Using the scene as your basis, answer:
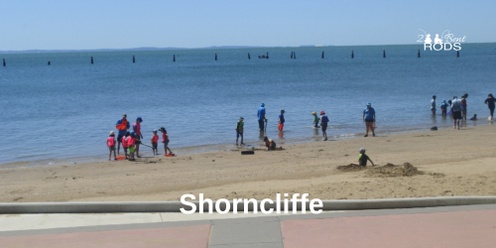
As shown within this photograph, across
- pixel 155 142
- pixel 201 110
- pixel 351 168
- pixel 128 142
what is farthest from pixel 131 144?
pixel 201 110

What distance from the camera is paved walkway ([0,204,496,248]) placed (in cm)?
789

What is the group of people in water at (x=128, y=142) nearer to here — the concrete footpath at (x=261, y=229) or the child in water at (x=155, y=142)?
the child in water at (x=155, y=142)

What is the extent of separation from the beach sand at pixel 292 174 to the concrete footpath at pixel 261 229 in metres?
1.81

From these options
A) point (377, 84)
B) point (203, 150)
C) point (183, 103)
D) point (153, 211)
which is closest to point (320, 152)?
point (203, 150)

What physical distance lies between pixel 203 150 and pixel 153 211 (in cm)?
1504

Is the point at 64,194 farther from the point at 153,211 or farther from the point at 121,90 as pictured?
the point at 121,90

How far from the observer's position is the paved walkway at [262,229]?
25.9ft

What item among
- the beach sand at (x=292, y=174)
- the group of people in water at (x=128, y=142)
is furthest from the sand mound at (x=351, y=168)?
the group of people in water at (x=128, y=142)

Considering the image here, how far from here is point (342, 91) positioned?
180ft

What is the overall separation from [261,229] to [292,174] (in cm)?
750

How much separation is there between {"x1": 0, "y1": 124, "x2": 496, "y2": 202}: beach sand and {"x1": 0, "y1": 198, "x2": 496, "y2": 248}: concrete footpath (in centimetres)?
181

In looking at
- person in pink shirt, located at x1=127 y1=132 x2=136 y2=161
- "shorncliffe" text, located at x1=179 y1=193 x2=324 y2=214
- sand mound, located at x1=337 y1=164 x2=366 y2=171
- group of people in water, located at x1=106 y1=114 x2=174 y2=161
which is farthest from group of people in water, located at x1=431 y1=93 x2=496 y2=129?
"shorncliffe" text, located at x1=179 y1=193 x2=324 y2=214

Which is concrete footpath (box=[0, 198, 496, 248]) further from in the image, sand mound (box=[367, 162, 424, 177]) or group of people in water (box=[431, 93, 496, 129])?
group of people in water (box=[431, 93, 496, 129])

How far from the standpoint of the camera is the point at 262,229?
842 centimetres
